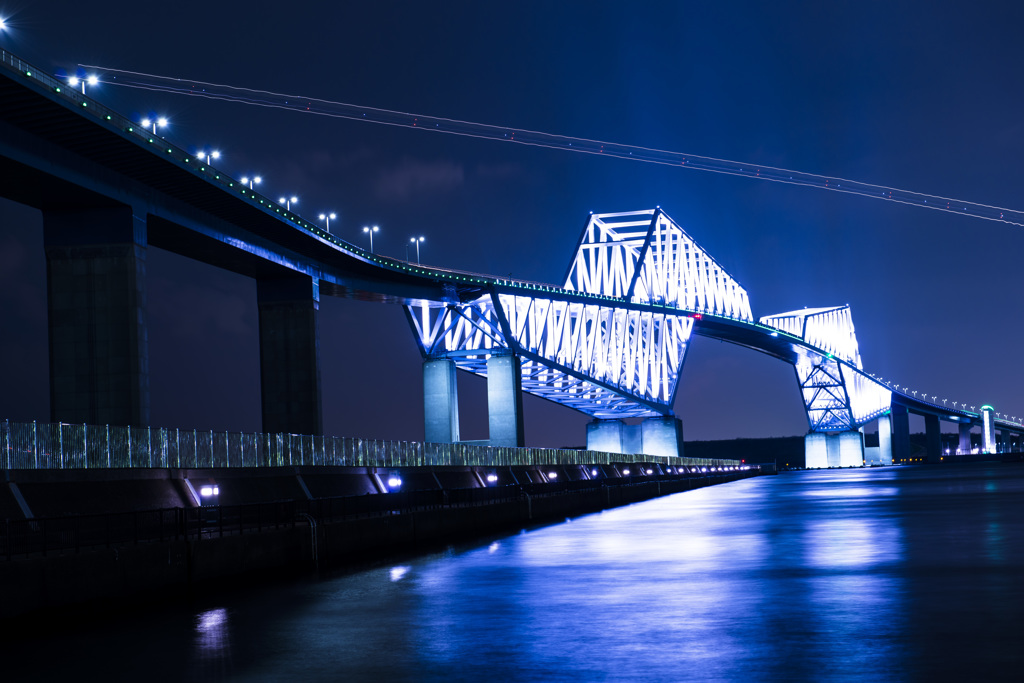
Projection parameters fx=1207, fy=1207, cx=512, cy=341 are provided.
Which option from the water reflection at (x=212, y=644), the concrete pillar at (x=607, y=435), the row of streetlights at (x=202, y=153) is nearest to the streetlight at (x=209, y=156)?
the row of streetlights at (x=202, y=153)

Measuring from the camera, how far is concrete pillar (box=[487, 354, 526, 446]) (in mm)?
99625

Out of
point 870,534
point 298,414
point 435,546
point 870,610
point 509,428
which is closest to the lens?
point 870,610

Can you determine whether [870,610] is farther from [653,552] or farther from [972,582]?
[653,552]

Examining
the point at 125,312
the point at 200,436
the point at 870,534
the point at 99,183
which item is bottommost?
the point at 870,534

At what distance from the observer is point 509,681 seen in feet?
33.4

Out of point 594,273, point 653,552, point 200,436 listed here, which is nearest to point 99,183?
point 200,436

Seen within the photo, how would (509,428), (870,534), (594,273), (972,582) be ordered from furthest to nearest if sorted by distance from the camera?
(594,273), (509,428), (870,534), (972,582)

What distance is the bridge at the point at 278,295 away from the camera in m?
44.0

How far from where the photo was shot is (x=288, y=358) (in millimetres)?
69500

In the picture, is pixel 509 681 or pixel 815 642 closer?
pixel 509 681

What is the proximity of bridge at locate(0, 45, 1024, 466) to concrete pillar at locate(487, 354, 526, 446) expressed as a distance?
5.9 inches

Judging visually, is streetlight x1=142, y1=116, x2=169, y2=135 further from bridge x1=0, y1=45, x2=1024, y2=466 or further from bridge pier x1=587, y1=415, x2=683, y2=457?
bridge pier x1=587, y1=415, x2=683, y2=457

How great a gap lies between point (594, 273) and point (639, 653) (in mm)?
133422

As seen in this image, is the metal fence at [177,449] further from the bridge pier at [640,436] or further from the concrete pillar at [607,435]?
the concrete pillar at [607,435]
